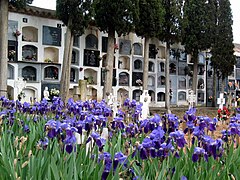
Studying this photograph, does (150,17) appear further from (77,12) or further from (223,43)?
(223,43)

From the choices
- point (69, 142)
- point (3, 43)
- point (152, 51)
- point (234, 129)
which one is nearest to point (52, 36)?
point (152, 51)

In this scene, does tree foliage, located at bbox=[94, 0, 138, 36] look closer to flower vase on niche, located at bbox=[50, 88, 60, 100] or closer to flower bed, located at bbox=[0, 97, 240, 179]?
flower vase on niche, located at bbox=[50, 88, 60, 100]

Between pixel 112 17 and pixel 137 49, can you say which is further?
pixel 137 49

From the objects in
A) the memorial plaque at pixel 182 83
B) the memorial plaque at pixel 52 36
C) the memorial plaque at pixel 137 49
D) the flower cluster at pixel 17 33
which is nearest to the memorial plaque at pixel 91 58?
the memorial plaque at pixel 52 36

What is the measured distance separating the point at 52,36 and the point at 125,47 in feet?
23.1

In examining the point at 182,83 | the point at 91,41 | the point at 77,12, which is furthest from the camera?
the point at 182,83

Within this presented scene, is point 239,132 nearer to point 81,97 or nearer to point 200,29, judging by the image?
point 81,97

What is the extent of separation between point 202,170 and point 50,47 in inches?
952

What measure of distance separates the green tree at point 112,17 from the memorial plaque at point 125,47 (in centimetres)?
1024

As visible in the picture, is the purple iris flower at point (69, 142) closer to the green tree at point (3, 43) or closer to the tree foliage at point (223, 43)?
the green tree at point (3, 43)

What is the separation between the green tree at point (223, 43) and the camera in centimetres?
2872

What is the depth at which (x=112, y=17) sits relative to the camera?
1866cm

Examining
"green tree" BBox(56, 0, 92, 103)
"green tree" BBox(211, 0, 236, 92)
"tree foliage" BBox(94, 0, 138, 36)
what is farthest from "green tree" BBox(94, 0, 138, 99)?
"green tree" BBox(211, 0, 236, 92)

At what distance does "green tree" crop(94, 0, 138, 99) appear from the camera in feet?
60.8
